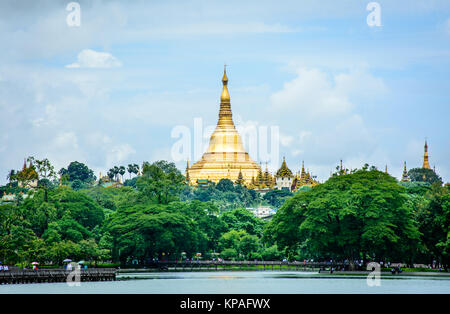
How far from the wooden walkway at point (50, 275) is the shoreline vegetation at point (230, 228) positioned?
629 cm

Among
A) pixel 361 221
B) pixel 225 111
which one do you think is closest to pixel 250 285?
pixel 361 221

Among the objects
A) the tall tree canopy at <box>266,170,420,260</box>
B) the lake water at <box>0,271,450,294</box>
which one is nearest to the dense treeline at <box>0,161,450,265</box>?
the tall tree canopy at <box>266,170,420,260</box>

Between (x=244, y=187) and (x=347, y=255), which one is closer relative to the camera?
(x=347, y=255)

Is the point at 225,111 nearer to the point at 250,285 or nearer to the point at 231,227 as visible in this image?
the point at 231,227

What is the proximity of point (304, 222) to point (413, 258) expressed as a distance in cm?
1001

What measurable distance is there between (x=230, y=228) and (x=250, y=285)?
126 feet

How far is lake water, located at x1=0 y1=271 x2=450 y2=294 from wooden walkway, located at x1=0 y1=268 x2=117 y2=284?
0.79 m

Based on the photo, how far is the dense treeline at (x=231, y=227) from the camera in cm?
8244

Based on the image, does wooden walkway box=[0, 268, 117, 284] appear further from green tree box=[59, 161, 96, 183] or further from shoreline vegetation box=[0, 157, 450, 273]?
green tree box=[59, 161, 96, 183]
